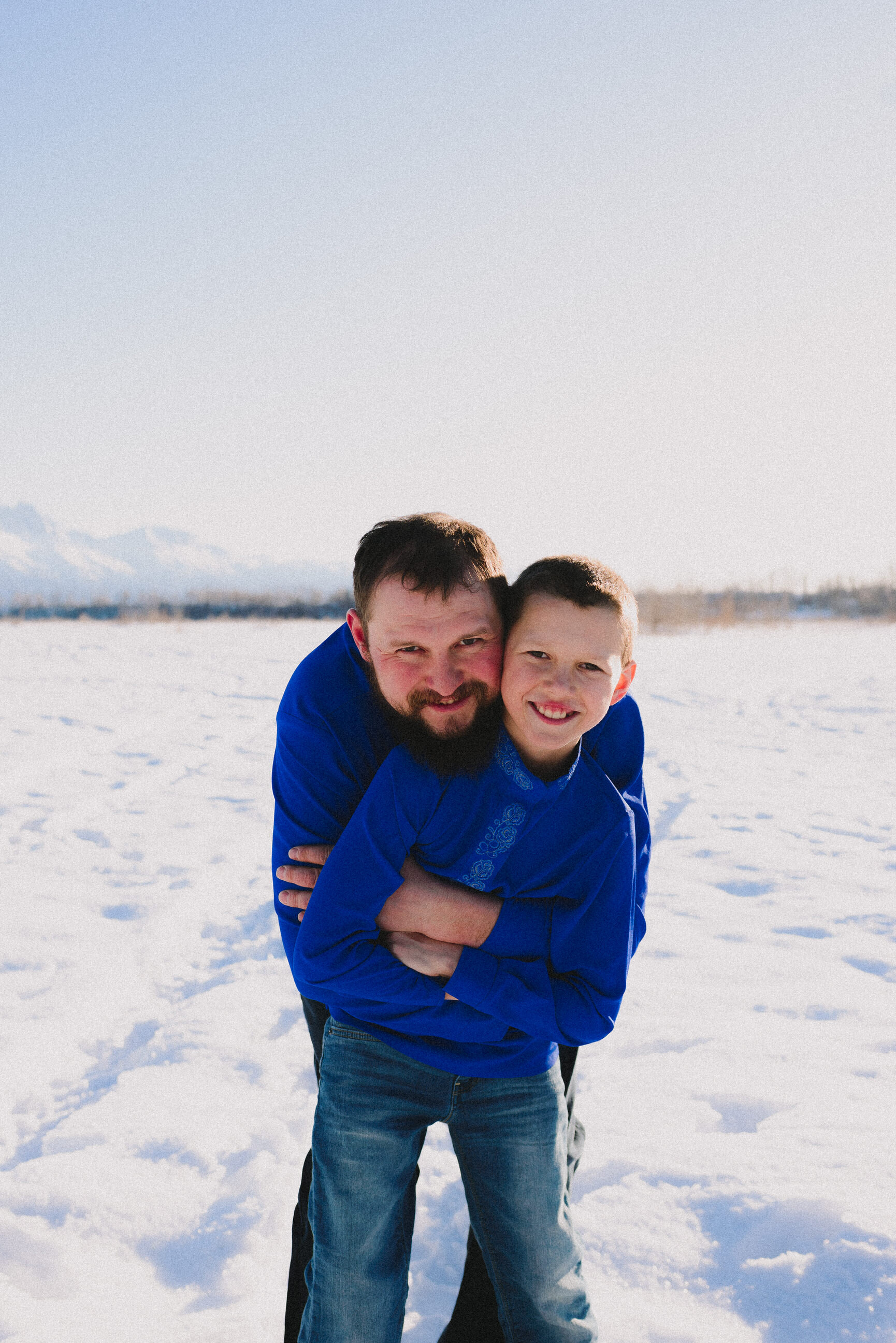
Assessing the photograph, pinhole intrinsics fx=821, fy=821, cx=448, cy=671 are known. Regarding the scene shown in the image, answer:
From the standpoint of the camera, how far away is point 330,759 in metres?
1.57

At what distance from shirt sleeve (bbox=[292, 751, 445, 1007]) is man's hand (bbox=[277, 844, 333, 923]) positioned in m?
0.09

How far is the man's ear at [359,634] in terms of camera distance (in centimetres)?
161

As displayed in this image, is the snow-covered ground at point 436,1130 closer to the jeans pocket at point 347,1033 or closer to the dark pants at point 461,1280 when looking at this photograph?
the dark pants at point 461,1280

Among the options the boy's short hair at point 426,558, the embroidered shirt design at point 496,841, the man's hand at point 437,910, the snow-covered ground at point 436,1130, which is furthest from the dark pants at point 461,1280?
the boy's short hair at point 426,558

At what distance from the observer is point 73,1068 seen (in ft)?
8.60

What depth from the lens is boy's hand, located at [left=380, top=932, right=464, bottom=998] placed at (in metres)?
1.48

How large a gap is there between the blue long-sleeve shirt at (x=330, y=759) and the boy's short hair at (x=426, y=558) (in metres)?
0.15

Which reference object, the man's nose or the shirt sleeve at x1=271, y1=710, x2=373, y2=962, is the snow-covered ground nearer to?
the shirt sleeve at x1=271, y1=710, x2=373, y2=962

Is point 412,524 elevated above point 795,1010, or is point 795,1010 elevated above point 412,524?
point 412,524

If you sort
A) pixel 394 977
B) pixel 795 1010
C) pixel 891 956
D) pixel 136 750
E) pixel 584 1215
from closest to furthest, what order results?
pixel 394 977
pixel 584 1215
pixel 795 1010
pixel 891 956
pixel 136 750

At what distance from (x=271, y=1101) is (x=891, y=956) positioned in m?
2.58

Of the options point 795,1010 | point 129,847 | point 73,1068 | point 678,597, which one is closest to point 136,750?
point 129,847

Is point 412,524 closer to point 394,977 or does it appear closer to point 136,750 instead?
point 394,977

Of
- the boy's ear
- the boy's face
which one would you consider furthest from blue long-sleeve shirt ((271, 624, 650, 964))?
the boy's face
